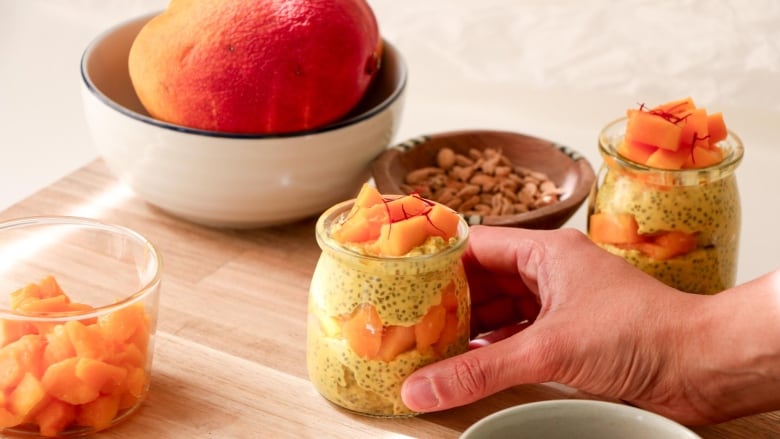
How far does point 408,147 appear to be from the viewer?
4.59 feet

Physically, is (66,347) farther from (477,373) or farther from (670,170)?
(670,170)

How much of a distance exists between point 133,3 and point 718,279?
1692 millimetres

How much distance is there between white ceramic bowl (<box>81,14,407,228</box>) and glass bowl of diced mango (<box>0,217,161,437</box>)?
184mm

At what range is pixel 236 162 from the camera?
1.26 m

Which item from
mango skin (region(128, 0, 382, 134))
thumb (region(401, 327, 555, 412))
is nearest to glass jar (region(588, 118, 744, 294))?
thumb (region(401, 327, 555, 412))

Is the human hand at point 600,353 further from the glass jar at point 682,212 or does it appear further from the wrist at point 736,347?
the glass jar at point 682,212

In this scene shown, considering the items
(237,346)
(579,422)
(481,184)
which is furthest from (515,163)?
(579,422)

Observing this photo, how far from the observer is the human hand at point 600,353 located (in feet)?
3.18

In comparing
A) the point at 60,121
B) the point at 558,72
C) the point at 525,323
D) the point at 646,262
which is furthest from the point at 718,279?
the point at 60,121

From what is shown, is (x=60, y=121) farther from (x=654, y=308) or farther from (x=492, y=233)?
(x=654, y=308)

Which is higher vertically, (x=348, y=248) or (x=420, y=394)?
(x=348, y=248)

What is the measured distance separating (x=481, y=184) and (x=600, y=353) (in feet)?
1.38

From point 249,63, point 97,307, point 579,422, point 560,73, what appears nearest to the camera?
point 579,422

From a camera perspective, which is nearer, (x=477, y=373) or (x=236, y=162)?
(x=477, y=373)
